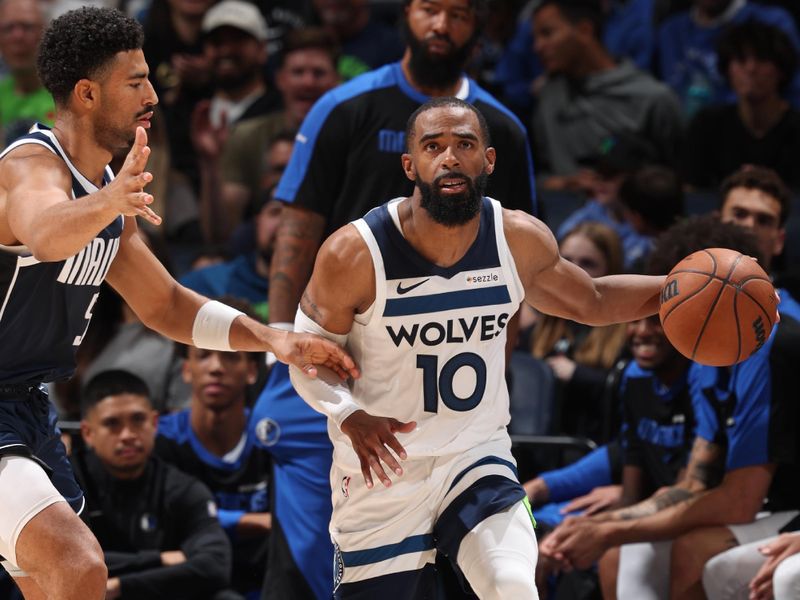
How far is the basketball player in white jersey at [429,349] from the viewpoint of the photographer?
4.24m

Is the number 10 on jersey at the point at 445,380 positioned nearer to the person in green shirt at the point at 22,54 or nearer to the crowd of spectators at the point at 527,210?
the crowd of spectators at the point at 527,210

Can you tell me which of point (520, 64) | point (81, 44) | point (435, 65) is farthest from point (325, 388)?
point (520, 64)

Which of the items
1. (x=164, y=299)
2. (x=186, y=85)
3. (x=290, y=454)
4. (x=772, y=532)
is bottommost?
(x=772, y=532)

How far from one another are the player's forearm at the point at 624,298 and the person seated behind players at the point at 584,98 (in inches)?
144

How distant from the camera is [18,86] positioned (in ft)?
29.6

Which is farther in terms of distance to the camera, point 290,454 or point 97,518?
point 97,518

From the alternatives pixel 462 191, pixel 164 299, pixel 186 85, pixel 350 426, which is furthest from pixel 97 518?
pixel 186 85

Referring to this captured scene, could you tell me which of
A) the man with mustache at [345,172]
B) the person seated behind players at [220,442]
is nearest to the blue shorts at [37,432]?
the man with mustache at [345,172]

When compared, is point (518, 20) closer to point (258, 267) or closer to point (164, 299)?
point (258, 267)

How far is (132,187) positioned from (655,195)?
14.3 ft

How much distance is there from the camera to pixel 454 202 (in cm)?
420

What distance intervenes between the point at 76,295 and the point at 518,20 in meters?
6.03

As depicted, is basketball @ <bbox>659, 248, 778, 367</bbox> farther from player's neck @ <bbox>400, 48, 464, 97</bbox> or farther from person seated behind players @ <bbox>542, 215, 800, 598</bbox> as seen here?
player's neck @ <bbox>400, 48, 464, 97</bbox>

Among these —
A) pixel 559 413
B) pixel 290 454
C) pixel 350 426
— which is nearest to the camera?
pixel 350 426
